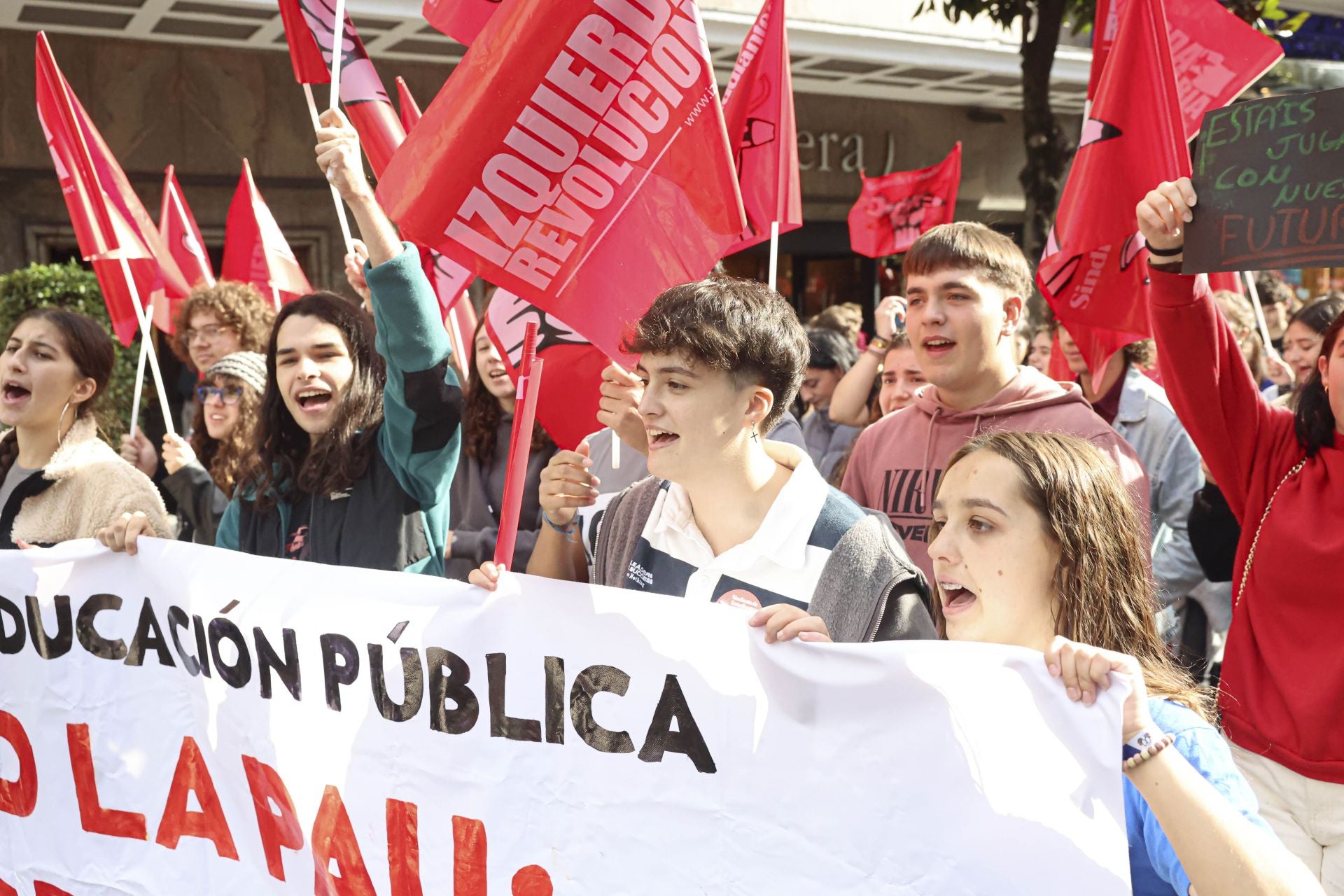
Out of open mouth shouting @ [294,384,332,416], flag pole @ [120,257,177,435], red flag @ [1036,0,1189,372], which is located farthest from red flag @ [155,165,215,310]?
red flag @ [1036,0,1189,372]

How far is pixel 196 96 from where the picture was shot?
1045cm

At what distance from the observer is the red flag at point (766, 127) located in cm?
395

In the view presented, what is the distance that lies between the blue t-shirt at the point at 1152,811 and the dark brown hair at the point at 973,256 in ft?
5.76

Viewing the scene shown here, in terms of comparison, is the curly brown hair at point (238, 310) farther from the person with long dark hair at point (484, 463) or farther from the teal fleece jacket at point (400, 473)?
the teal fleece jacket at point (400, 473)

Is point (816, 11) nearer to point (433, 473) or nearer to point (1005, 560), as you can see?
point (433, 473)

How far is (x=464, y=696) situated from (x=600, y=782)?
0.31m

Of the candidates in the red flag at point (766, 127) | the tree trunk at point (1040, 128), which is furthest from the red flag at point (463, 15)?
the tree trunk at point (1040, 128)

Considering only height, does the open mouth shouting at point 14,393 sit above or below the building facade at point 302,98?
below

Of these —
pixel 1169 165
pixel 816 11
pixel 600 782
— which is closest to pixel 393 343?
pixel 600 782

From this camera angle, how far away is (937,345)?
3250mm

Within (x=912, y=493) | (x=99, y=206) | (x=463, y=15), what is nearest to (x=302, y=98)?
(x=99, y=206)

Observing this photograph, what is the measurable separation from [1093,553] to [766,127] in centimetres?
251

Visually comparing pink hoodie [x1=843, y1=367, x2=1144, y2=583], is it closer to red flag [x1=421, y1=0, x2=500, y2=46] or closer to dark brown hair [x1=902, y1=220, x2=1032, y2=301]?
dark brown hair [x1=902, y1=220, x2=1032, y2=301]

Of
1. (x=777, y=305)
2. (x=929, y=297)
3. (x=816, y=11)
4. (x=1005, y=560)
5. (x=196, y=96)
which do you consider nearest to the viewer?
(x=1005, y=560)
